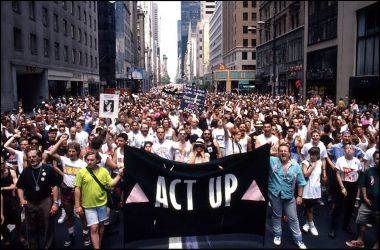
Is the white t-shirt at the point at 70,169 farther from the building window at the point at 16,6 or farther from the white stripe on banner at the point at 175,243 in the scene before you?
the building window at the point at 16,6

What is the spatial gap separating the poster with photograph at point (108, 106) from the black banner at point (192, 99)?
12.0ft

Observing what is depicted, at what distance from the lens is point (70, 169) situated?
24.0 ft

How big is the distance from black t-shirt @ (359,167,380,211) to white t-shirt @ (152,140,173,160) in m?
4.09

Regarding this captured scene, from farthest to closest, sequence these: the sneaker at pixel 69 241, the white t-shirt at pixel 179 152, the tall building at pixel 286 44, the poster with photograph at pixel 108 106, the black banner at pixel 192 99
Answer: the tall building at pixel 286 44 < the black banner at pixel 192 99 < the poster with photograph at pixel 108 106 < the white t-shirt at pixel 179 152 < the sneaker at pixel 69 241

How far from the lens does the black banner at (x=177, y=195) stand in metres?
5.82

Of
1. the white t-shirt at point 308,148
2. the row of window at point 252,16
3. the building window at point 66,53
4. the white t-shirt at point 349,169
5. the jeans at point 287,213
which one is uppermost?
the row of window at point 252,16

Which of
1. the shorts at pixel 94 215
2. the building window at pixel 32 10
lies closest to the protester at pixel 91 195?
the shorts at pixel 94 215

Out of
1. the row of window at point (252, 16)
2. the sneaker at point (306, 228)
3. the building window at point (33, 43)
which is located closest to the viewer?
the building window at point (33, 43)

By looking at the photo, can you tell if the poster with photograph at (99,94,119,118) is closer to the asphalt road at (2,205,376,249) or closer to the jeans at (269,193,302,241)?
the asphalt road at (2,205,376,249)

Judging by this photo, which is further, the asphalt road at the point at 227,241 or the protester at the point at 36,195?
the asphalt road at the point at 227,241

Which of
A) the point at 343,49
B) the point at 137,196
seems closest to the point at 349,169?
the point at 137,196

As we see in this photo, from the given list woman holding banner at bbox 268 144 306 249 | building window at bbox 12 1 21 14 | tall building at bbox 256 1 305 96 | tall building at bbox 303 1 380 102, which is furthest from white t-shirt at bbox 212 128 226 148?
tall building at bbox 256 1 305 96

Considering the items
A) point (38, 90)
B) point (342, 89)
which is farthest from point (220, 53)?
point (38, 90)

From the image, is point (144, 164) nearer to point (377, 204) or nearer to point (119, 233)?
point (119, 233)
